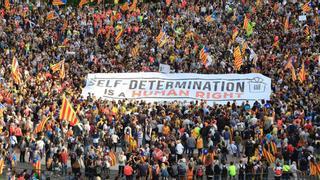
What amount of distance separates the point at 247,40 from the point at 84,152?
49.8ft

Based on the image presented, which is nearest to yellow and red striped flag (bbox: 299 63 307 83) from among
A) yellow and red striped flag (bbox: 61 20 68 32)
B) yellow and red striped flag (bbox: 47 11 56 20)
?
yellow and red striped flag (bbox: 61 20 68 32)

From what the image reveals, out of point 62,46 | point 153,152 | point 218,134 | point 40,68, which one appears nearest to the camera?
point 153,152

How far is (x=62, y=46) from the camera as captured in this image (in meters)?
47.9

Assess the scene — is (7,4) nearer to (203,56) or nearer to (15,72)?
(15,72)

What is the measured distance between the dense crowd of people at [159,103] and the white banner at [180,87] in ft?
2.08

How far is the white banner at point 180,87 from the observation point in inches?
1641

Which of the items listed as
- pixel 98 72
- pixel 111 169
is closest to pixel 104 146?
pixel 111 169

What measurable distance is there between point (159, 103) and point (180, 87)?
2006mm

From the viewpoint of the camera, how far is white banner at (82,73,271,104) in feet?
137

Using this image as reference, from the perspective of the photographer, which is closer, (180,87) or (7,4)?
(180,87)

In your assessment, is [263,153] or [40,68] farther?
[40,68]

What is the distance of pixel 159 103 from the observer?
134 feet

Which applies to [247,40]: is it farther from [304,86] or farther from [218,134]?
[218,134]

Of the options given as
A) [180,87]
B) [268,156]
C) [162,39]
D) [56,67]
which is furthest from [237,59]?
[268,156]
